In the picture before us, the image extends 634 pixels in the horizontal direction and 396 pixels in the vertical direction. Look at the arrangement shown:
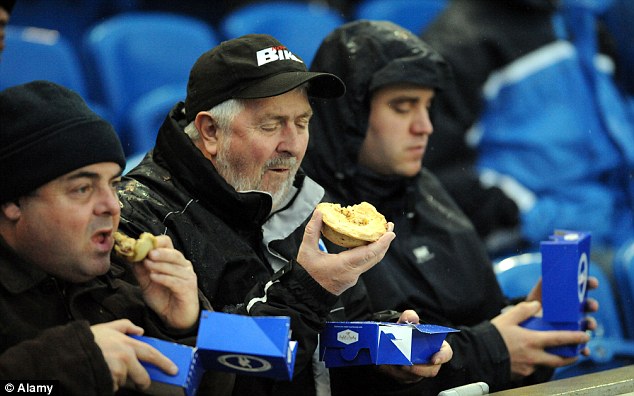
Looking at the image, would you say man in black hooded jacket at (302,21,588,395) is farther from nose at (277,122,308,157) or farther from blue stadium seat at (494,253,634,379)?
nose at (277,122,308,157)

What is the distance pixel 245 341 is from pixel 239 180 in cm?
73

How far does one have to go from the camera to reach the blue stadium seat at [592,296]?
3502 millimetres

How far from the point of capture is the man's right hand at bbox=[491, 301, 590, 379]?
3037mm

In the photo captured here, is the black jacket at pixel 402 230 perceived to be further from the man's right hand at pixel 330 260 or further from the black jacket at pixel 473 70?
the black jacket at pixel 473 70

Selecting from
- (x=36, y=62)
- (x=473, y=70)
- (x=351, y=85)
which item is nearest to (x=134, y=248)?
(x=351, y=85)

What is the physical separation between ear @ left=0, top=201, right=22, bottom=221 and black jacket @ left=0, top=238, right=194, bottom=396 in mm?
55

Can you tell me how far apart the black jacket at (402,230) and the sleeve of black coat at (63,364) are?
1274 mm

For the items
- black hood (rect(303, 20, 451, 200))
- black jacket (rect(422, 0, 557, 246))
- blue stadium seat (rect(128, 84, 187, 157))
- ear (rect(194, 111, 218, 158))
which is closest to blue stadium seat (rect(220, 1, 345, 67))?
black jacket (rect(422, 0, 557, 246))

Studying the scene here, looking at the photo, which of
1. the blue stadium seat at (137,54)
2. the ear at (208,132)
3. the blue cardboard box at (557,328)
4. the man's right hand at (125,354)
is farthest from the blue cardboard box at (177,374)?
the blue stadium seat at (137,54)

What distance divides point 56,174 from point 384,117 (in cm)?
148

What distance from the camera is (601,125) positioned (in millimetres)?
4902

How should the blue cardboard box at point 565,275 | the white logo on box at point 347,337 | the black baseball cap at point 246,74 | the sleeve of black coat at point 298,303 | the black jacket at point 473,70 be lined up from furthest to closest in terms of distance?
the black jacket at point 473,70 < the blue cardboard box at point 565,275 < the black baseball cap at point 246,74 < the white logo on box at point 347,337 < the sleeve of black coat at point 298,303

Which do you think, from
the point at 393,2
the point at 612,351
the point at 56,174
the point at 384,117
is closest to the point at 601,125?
the point at 393,2

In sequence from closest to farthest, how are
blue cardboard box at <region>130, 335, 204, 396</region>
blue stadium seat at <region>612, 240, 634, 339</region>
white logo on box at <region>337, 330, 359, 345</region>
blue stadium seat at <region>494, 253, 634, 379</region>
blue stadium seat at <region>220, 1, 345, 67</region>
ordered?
1. blue cardboard box at <region>130, 335, 204, 396</region>
2. white logo on box at <region>337, 330, 359, 345</region>
3. blue stadium seat at <region>494, 253, 634, 379</region>
4. blue stadium seat at <region>612, 240, 634, 339</region>
5. blue stadium seat at <region>220, 1, 345, 67</region>
